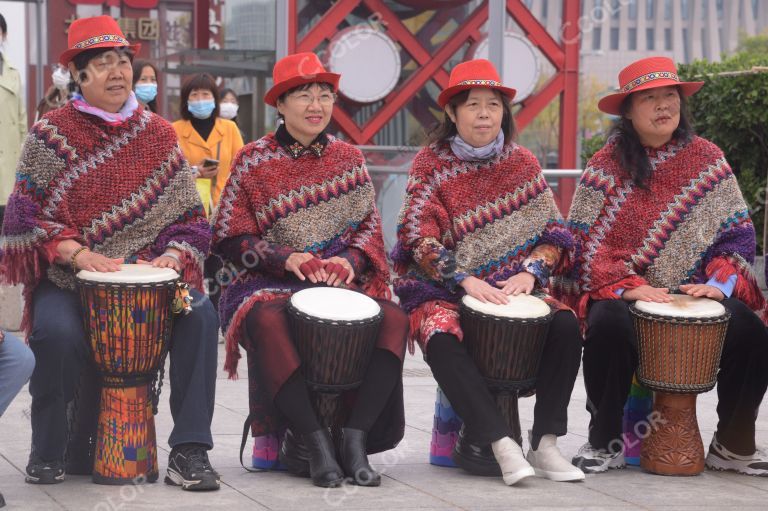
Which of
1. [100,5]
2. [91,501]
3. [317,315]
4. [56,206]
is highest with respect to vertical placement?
[100,5]

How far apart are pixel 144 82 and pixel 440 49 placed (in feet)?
26.2

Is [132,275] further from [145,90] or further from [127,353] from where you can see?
[145,90]

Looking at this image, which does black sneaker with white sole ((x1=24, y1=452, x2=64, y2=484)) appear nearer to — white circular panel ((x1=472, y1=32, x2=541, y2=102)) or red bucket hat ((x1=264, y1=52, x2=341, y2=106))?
red bucket hat ((x1=264, y1=52, x2=341, y2=106))

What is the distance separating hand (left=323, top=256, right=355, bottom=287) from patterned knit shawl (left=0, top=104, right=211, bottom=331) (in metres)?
0.47

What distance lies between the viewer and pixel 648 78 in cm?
513

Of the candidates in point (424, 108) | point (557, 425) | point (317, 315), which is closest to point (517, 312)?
point (557, 425)

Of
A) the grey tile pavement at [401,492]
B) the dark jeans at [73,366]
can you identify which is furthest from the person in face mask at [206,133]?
the dark jeans at [73,366]

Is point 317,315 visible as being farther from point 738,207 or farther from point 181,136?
point 181,136

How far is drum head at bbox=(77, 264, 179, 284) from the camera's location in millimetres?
4488

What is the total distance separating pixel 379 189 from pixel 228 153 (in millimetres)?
4180

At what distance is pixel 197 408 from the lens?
15.2 feet

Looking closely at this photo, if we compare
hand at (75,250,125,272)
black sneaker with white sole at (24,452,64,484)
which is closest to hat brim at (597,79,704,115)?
hand at (75,250,125,272)

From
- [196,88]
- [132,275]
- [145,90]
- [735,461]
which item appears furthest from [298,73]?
[196,88]

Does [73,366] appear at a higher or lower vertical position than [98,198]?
lower
